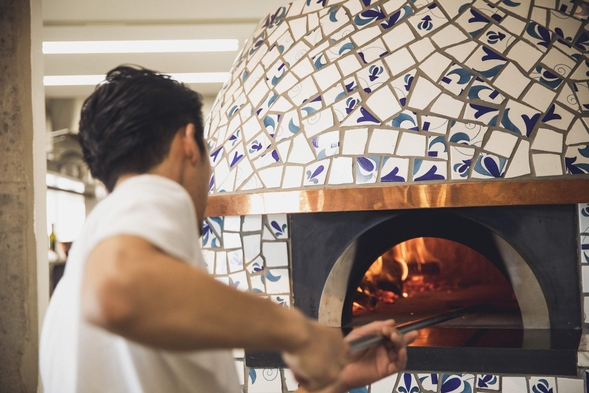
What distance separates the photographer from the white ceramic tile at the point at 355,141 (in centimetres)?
221

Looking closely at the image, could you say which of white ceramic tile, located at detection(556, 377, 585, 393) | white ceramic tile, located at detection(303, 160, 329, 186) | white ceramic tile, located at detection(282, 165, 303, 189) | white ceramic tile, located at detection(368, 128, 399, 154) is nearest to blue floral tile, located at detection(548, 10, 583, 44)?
white ceramic tile, located at detection(368, 128, 399, 154)

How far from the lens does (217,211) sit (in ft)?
7.82

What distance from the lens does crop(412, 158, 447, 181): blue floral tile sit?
210 cm

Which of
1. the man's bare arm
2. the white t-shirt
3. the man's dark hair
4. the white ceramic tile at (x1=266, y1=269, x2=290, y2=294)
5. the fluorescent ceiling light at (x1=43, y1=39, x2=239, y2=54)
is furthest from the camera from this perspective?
the fluorescent ceiling light at (x1=43, y1=39, x2=239, y2=54)

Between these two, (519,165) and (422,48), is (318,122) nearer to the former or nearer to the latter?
(422,48)

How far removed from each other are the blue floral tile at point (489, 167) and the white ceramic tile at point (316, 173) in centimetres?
58

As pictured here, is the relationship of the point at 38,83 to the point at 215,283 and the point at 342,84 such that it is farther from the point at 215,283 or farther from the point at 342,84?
the point at 215,283

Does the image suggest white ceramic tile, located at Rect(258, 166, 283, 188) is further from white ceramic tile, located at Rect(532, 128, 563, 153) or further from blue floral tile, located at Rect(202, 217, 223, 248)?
white ceramic tile, located at Rect(532, 128, 563, 153)

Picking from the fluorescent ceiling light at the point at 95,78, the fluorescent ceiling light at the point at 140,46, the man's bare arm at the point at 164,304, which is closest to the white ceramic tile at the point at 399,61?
the man's bare arm at the point at 164,304

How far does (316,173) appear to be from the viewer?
2.23 metres

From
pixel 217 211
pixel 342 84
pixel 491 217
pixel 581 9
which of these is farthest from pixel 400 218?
pixel 581 9

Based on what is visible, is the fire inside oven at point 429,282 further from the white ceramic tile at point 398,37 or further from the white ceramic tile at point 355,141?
the white ceramic tile at point 398,37

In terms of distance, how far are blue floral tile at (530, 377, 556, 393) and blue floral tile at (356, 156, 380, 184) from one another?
0.95 metres

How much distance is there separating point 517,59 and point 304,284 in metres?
1.28
